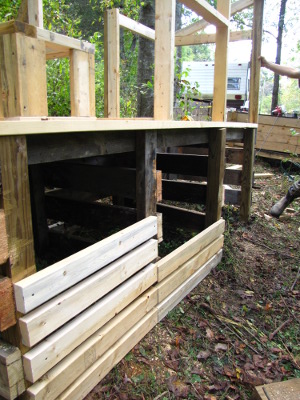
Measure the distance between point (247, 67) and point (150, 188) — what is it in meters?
14.5

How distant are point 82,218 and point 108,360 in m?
1.64

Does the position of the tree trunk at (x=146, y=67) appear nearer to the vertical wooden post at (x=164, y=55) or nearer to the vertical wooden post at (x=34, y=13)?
the vertical wooden post at (x=34, y=13)

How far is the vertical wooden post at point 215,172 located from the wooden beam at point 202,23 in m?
3.04

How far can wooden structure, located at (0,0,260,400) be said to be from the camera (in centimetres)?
151

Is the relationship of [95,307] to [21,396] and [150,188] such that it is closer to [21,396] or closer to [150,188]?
[21,396]

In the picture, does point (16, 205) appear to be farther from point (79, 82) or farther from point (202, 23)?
point (202, 23)

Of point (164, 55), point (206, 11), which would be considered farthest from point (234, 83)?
point (164, 55)

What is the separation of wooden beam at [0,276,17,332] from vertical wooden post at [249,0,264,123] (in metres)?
4.53

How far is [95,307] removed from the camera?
1.91m

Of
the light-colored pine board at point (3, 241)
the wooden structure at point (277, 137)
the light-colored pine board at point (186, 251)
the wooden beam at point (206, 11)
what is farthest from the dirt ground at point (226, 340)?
the wooden structure at point (277, 137)

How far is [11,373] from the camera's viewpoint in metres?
1.49

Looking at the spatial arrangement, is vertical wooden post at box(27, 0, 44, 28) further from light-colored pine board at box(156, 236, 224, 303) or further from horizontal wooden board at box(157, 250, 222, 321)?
horizontal wooden board at box(157, 250, 222, 321)

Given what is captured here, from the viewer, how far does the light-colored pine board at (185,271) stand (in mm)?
2656

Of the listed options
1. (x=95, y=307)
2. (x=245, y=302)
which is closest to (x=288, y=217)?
(x=245, y=302)
